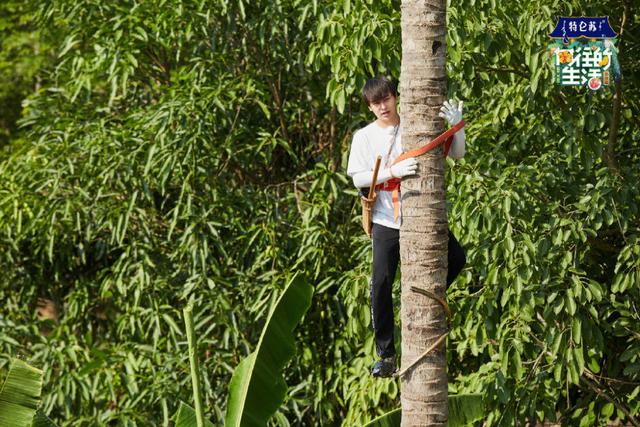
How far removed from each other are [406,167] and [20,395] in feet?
6.05

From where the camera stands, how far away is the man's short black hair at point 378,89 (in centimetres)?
466

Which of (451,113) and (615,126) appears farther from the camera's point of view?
(615,126)

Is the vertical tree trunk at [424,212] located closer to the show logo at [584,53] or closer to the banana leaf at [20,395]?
the banana leaf at [20,395]

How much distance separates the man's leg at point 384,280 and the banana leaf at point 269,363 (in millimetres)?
457

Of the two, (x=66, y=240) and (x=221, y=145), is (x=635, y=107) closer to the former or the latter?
(x=221, y=145)

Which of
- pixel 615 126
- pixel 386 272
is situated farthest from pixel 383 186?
pixel 615 126

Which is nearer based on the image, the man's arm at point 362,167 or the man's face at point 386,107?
the man's arm at point 362,167

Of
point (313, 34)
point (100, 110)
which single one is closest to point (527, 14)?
point (313, 34)

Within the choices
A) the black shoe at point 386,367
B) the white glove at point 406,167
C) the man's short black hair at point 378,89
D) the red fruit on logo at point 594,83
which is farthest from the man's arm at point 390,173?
the red fruit on logo at point 594,83

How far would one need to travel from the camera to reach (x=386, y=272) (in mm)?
4785

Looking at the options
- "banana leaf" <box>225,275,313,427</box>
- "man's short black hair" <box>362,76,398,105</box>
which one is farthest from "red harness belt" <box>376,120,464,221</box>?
"banana leaf" <box>225,275,313,427</box>

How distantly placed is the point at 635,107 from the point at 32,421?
357 cm

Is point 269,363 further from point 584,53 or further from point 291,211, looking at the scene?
point 291,211

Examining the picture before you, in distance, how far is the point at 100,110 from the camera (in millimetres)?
8258
